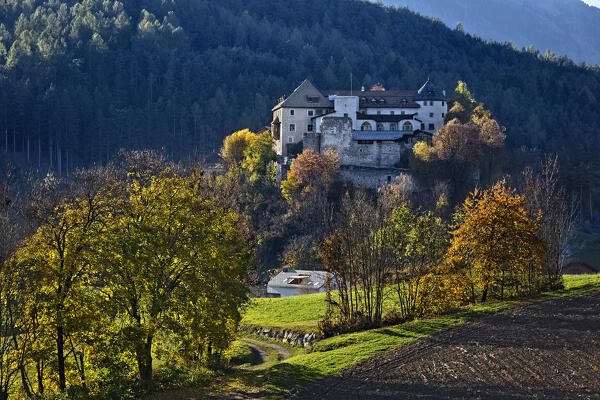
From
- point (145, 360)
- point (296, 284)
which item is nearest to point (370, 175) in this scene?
point (296, 284)

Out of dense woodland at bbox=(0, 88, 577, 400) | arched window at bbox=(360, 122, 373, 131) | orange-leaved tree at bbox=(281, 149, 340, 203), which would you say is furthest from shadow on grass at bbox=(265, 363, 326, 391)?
arched window at bbox=(360, 122, 373, 131)

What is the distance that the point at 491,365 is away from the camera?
25031mm

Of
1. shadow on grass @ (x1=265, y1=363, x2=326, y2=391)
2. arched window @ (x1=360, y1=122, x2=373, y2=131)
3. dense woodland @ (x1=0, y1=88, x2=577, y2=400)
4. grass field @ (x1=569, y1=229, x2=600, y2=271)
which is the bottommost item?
grass field @ (x1=569, y1=229, x2=600, y2=271)

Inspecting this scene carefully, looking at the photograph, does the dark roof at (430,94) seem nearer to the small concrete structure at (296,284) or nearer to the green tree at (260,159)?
the green tree at (260,159)

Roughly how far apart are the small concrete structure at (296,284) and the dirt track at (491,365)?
81.4 feet

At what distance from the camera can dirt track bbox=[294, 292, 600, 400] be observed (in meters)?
22.5

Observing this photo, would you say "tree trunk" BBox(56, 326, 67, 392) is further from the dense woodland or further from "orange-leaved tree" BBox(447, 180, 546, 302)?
"orange-leaved tree" BBox(447, 180, 546, 302)

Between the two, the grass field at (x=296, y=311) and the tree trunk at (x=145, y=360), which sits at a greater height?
the tree trunk at (x=145, y=360)

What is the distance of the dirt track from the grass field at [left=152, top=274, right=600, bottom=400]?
906 mm

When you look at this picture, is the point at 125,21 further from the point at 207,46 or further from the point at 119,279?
the point at 119,279

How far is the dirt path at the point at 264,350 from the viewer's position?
34.2 meters

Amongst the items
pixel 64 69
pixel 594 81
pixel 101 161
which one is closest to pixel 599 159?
pixel 594 81

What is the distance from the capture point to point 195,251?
27141mm

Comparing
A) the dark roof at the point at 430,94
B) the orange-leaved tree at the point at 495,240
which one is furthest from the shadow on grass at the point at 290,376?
the dark roof at the point at 430,94
